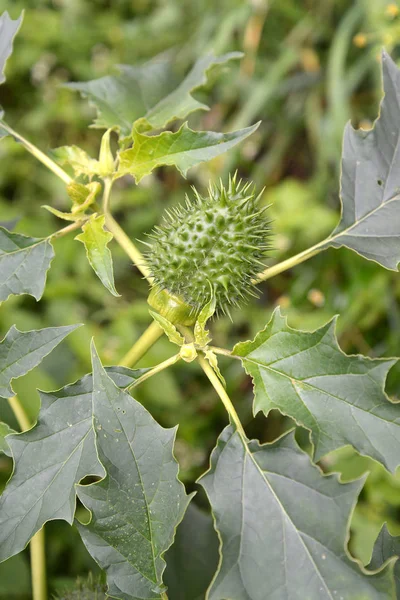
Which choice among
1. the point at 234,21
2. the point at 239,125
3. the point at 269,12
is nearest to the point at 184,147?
the point at 239,125

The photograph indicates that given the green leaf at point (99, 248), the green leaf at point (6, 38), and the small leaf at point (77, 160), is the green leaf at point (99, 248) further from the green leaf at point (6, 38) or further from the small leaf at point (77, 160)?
the green leaf at point (6, 38)

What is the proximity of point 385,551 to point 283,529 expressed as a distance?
214mm

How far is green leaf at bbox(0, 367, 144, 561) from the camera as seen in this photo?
0.98m

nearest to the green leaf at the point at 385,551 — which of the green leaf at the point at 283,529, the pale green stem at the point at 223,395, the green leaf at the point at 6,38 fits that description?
the green leaf at the point at 283,529

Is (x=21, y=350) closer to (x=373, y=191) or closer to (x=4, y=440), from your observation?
(x=4, y=440)

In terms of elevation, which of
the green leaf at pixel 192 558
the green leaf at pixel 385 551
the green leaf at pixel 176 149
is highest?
the green leaf at pixel 176 149

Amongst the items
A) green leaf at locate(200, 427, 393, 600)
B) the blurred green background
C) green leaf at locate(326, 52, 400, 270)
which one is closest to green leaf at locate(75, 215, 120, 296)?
green leaf at locate(200, 427, 393, 600)

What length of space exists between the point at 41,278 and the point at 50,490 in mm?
391

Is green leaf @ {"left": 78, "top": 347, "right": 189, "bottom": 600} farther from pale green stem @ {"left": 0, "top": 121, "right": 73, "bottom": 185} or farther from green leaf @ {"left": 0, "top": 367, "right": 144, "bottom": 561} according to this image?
pale green stem @ {"left": 0, "top": 121, "right": 73, "bottom": 185}

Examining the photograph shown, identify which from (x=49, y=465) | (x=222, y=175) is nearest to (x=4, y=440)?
(x=49, y=465)

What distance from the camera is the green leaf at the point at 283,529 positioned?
0.87m

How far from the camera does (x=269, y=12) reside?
3395mm

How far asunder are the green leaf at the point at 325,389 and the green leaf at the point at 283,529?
0.06m

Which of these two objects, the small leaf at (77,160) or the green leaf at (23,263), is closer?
the green leaf at (23,263)
